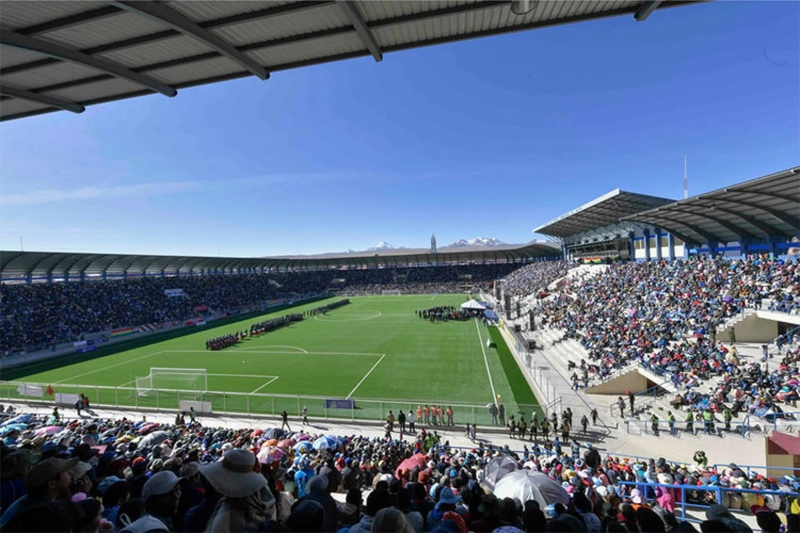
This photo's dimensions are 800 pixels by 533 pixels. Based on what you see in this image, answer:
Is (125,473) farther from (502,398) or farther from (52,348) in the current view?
(52,348)

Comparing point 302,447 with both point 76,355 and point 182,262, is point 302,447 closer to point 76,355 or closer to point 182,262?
point 76,355

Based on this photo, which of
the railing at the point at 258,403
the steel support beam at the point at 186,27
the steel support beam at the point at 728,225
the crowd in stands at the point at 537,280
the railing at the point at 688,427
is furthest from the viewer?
the crowd in stands at the point at 537,280

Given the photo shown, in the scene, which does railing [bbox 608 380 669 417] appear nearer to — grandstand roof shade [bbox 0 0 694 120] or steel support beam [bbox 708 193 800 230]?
steel support beam [bbox 708 193 800 230]

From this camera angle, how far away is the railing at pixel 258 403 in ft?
49.8

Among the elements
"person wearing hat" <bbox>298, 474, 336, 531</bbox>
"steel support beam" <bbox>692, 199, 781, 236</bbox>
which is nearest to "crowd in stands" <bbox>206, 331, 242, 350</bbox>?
"person wearing hat" <bbox>298, 474, 336, 531</bbox>

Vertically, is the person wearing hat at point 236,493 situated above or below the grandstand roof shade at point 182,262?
below

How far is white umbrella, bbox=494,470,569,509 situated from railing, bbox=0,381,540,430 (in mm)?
8884

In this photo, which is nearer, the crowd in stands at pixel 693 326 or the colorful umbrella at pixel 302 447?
the colorful umbrella at pixel 302 447

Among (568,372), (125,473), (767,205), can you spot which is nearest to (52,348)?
(125,473)

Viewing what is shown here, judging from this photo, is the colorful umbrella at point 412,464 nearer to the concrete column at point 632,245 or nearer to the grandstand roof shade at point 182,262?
the concrete column at point 632,245

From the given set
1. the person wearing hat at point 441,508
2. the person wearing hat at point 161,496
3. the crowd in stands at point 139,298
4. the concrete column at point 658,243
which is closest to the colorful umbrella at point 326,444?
the person wearing hat at point 441,508

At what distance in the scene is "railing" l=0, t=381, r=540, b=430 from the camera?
49.8 ft

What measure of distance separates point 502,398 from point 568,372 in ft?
18.1

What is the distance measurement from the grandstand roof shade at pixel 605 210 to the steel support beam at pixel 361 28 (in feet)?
97.7
